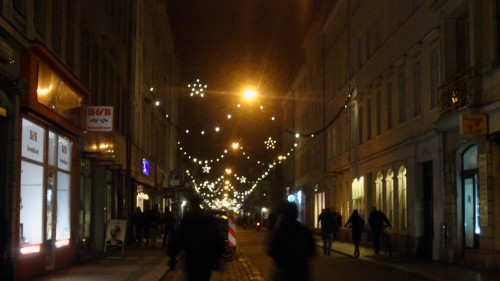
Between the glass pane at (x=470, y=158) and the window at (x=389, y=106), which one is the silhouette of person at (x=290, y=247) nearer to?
the glass pane at (x=470, y=158)

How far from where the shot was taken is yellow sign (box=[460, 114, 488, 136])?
21.0m

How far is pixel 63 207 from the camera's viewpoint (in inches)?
840

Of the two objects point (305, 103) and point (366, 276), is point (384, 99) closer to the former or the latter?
point (366, 276)

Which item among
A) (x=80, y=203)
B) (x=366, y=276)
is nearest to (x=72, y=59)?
(x=80, y=203)

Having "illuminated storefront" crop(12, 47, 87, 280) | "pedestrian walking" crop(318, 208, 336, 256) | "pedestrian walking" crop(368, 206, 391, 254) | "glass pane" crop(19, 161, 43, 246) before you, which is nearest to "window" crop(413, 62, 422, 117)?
"pedestrian walking" crop(368, 206, 391, 254)

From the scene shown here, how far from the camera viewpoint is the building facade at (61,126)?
1581 cm

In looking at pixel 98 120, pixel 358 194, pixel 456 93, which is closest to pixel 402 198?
pixel 358 194

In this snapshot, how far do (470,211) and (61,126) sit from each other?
1220cm

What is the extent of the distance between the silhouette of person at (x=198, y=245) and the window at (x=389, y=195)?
80.5ft

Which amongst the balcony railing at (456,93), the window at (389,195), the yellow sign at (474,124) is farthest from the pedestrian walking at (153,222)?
the yellow sign at (474,124)

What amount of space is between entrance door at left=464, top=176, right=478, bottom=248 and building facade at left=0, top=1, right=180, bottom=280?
Result: 1078 cm

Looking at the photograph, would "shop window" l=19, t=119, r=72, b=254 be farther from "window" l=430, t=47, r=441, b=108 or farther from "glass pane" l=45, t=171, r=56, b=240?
"window" l=430, t=47, r=441, b=108

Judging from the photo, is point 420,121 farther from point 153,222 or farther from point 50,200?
point 50,200

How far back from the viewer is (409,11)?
30.0 meters
